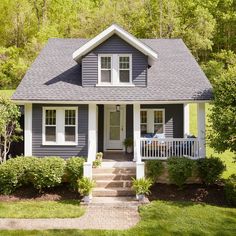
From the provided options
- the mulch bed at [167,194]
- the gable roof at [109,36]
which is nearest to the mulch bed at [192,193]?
the mulch bed at [167,194]

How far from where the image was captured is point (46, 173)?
45.6 feet

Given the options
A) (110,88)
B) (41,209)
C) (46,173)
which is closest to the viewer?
(41,209)

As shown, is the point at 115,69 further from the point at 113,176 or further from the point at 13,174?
the point at 13,174

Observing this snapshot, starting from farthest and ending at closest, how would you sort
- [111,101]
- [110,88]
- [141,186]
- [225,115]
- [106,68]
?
[106,68]
[110,88]
[111,101]
[141,186]
[225,115]

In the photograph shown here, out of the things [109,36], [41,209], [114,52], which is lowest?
[41,209]

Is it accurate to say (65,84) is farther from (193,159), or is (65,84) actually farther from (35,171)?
(193,159)

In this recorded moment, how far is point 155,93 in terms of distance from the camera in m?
16.6

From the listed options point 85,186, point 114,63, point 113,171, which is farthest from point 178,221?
point 114,63

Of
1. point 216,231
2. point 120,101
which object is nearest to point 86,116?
point 120,101

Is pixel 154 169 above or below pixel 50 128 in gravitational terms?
below

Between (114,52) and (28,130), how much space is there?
548 centimetres

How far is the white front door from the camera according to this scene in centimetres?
1880

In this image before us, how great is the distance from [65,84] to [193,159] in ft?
23.0

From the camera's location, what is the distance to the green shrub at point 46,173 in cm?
1390
